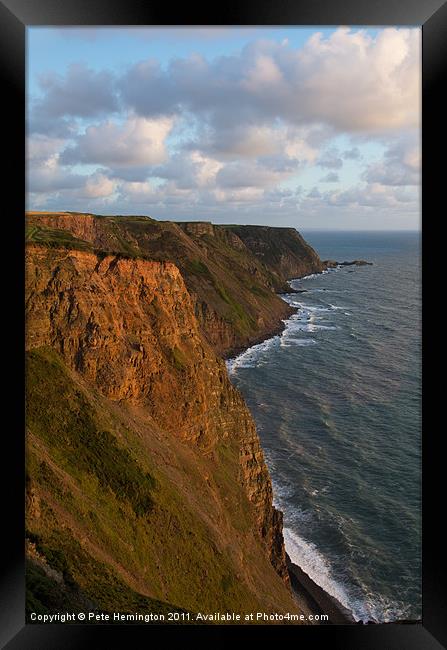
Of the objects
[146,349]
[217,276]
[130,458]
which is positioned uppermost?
[217,276]

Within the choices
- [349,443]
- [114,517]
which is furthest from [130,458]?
[349,443]

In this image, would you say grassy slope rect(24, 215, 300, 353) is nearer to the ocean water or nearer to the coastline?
the ocean water

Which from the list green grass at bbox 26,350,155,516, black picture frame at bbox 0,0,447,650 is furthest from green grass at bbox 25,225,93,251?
black picture frame at bbox 0,0,447,650

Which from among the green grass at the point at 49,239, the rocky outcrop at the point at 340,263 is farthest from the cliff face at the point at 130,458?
the rocky outcrop at the point at 340,263

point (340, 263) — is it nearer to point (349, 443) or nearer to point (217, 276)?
point (217, 276)

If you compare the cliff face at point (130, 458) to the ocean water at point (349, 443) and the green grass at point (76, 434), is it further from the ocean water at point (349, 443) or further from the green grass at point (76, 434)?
the ocean water at point (349, 443)

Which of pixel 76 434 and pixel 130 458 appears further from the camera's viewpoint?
pixel 130 458

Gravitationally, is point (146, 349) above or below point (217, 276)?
below
